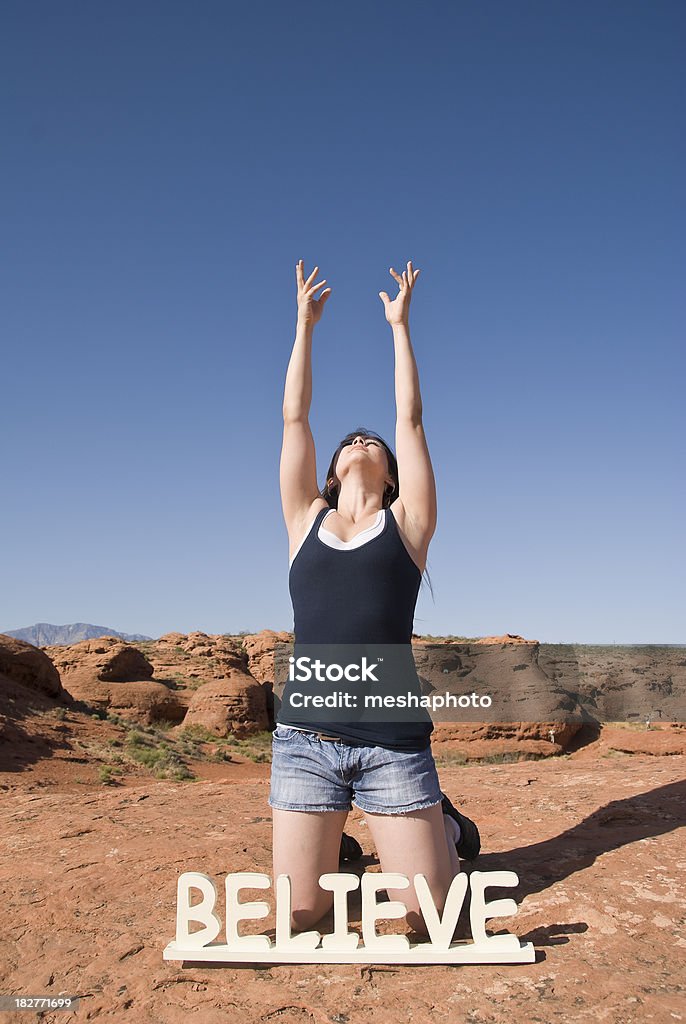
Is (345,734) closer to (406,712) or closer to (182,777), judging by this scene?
(406,712)

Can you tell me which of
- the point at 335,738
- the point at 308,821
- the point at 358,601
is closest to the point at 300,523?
the point at 358,601

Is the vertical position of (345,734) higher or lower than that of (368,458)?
lower

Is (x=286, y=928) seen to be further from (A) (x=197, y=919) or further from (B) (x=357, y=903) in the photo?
(B) (x=357, y=903)

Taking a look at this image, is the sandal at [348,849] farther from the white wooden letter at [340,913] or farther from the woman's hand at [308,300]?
the woman's hand at [308,300]

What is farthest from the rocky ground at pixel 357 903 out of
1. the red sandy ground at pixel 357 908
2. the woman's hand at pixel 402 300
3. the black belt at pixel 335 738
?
the woman's hand at pixel 402 300

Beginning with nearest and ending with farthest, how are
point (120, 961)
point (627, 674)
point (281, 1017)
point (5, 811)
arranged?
point (281, 1017) → point (120, 961) → point (5, 811) → point (627, 674)

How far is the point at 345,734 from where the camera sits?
2.83 m

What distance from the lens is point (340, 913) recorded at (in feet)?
8.62

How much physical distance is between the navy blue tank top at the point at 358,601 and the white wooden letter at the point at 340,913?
0.55 meters

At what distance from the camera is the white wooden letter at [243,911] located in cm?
263

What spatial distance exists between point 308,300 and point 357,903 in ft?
10.2

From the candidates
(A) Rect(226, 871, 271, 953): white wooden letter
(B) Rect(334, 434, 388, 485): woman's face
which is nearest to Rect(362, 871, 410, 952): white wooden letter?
(A) Rect(226, 871, 271, 953): white wooden letter

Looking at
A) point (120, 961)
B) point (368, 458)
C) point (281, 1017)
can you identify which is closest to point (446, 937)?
point (281, 1017)

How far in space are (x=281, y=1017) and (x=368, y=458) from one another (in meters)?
2.31
